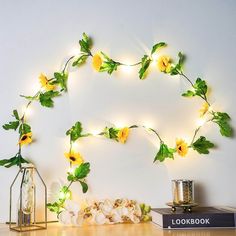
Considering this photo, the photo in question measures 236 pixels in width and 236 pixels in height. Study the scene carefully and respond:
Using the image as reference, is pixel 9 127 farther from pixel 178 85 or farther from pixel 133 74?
pixel 178 85

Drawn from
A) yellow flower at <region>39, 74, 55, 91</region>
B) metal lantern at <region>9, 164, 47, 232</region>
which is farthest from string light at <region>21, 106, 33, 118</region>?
metal lantern at <region>9, 164, 47, 232</region>

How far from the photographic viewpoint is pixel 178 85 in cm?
162

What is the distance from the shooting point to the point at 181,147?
1.53 meters

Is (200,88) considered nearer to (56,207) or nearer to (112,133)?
(112,133)

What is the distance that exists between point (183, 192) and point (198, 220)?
0.41ft

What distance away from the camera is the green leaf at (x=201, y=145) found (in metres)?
1.55

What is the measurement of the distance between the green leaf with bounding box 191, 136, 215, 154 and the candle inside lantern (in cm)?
18

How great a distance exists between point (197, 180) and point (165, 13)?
2.51ft

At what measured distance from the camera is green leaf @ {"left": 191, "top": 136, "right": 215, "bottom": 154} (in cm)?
155

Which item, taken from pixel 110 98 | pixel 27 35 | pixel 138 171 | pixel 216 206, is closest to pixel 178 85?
pixel 110 98

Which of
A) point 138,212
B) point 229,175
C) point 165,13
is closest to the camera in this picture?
point 138,212

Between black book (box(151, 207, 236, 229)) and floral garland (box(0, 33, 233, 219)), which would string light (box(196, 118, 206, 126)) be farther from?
black book (box(151, 207, 236, 229))

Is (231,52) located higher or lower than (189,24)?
lower

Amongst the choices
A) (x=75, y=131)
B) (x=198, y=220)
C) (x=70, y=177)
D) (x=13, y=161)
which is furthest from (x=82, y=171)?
(x=198, y=220)
